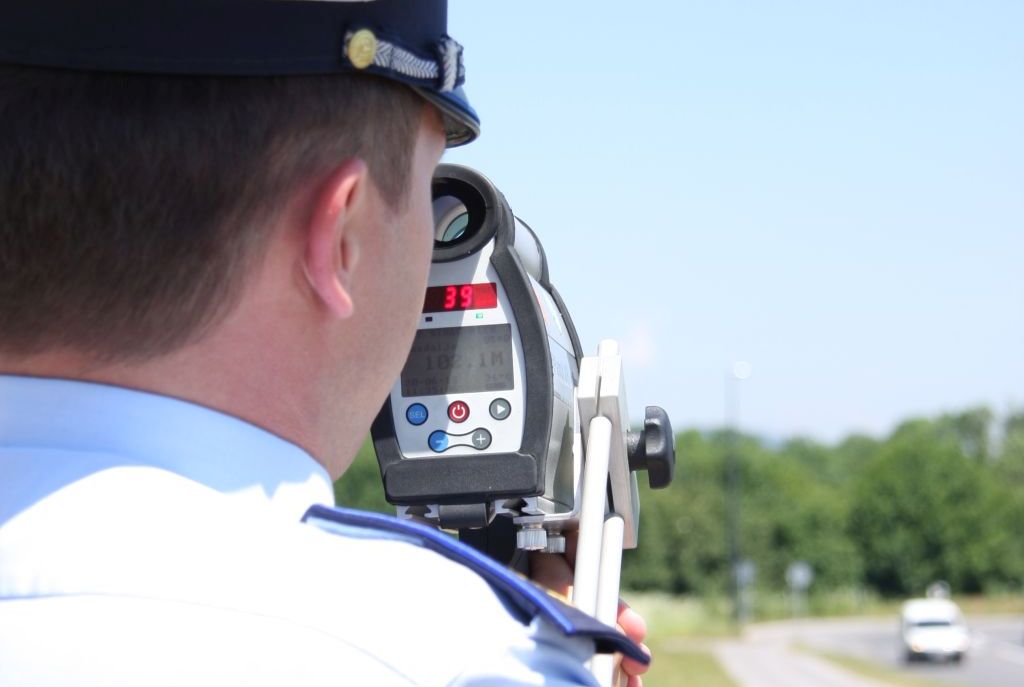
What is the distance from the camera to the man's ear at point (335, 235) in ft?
3.76

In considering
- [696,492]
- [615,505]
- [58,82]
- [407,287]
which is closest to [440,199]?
[615,505]

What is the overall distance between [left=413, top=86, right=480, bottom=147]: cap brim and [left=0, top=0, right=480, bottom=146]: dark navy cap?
0.05 meters

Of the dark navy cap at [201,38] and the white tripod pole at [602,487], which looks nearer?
the dark navy cap at [201,38]

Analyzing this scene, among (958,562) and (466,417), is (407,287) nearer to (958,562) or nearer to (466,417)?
(466,417)

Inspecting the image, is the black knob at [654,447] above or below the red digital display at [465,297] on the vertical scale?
below

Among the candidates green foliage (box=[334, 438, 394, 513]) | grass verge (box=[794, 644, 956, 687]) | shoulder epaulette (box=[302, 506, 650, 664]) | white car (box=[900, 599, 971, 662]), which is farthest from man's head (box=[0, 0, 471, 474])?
green foliage (box=[334, 438, 394, 513])

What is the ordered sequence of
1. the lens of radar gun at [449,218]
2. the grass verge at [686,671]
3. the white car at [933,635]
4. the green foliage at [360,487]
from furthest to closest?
the green foliage at [360,487], the white car at [933,635], the grass verge at [686,671], the lens of radar gun at [449,218]

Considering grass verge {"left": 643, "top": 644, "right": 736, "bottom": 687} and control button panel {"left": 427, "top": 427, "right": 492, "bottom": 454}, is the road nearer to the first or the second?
grass verge {"left": 643, "top": 644, "right": 736, "bottom": 687}

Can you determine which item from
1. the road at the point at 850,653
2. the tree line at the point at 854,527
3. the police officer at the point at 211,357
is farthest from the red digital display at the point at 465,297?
the tree line at the point at 854,527

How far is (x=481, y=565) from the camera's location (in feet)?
3.67

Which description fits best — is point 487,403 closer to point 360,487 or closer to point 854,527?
point 360,487

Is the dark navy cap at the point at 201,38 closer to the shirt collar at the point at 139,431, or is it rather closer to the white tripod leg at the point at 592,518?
the shirt collar at the point at 139,431

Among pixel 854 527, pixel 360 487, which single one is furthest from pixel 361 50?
pixel 854 527

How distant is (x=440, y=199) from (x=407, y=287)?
70 centimetres
